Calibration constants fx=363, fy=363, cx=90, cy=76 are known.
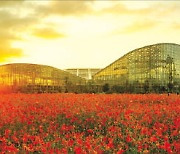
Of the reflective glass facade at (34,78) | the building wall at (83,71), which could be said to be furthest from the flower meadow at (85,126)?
the building wall at (83,71)

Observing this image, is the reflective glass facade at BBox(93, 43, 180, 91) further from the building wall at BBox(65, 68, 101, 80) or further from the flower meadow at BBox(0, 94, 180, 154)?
the building wall at BBox(65, 68, 101, 80)

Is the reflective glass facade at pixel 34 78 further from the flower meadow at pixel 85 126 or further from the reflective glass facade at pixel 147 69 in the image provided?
the flower meadow at pixel 85 126

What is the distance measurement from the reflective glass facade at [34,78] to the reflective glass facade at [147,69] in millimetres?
5489

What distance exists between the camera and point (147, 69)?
47.0m

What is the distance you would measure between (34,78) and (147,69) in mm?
16699

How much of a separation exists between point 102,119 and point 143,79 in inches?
1402

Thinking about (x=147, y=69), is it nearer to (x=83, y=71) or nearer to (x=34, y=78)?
(x=34, y=78)

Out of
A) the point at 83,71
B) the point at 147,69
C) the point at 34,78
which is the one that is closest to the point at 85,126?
the point at 147,69

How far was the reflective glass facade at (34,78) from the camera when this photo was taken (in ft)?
169

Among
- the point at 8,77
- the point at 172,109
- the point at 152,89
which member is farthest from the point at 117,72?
the point at 172,109

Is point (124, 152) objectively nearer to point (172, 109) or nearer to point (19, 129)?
Result: point (19, 129)

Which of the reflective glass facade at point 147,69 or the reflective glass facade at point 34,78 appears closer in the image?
the reflective glass facade at point 147,69

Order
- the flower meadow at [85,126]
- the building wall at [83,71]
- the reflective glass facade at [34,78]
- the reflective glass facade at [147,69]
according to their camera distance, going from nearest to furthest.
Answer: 1. the flower meadow at [85,126]
2. the reflective glass facade at [147,69]
3. the reflective glass facade at [34,78]
4. the building wall at [83,71]

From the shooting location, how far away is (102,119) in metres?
11.9
